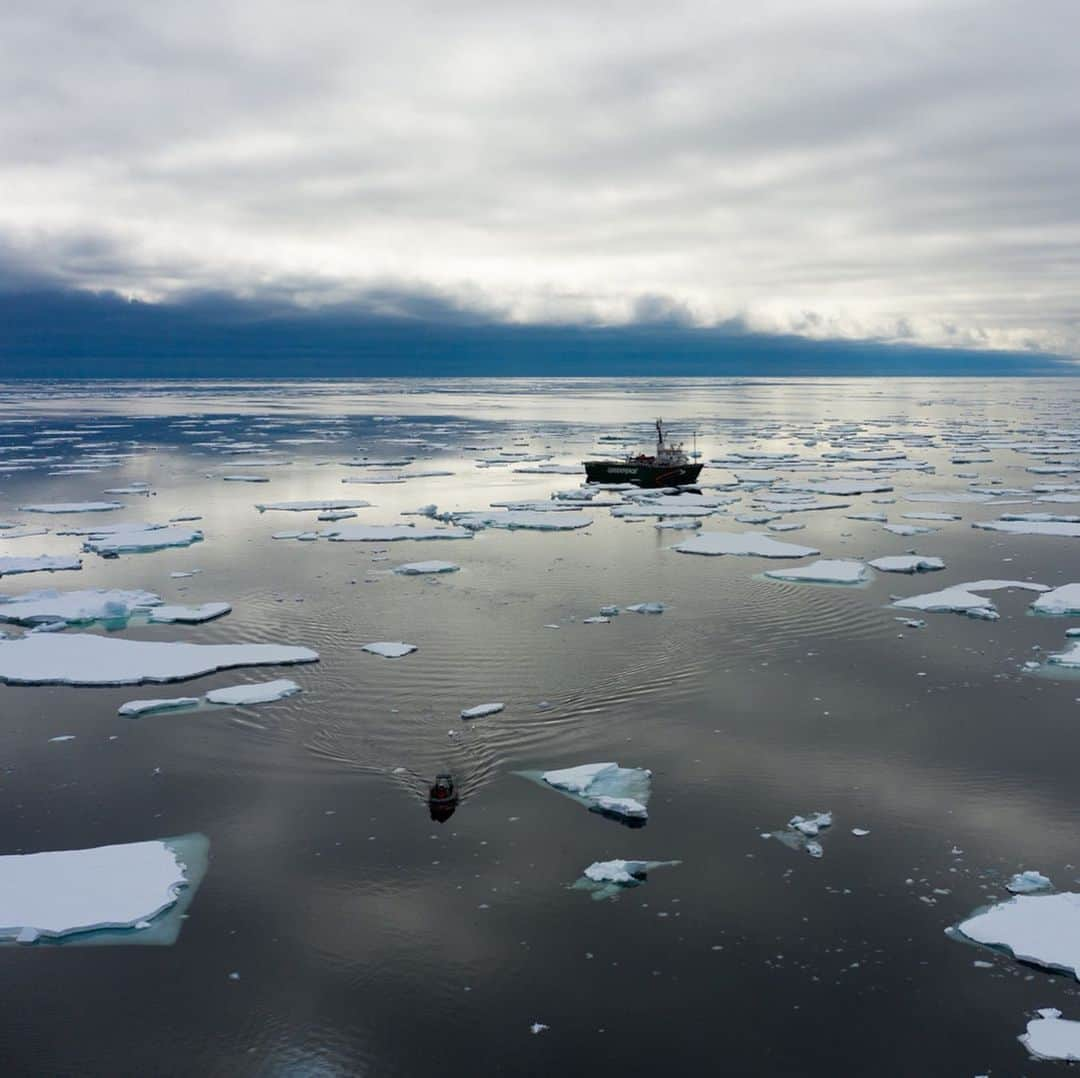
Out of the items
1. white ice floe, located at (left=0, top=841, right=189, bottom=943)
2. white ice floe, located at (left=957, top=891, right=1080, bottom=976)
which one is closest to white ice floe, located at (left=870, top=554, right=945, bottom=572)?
white ice floe, located at (left=957, top=891, right=1080, bottom=976)

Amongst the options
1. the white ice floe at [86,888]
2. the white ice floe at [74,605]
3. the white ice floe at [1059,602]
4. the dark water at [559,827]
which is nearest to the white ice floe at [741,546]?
the dark water at [559,827]

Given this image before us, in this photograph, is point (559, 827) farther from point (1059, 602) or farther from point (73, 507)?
point (73, 507)

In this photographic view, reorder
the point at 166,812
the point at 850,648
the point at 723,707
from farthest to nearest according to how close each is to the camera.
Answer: the point at 850,648
the point at 723,707
the point at 166,812

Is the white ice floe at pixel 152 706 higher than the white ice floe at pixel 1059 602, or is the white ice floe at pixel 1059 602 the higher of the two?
the white ice floe at pixel 152 706

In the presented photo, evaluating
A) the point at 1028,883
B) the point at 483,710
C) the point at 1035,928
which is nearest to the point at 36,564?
the point at 483,710

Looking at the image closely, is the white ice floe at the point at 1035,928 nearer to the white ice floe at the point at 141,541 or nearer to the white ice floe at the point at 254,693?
the white ice floe at the point at 254,693

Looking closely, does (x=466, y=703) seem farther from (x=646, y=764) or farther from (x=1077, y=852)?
(x=1077, y=852)

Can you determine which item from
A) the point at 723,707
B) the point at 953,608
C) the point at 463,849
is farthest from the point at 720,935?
the point at 953,608
